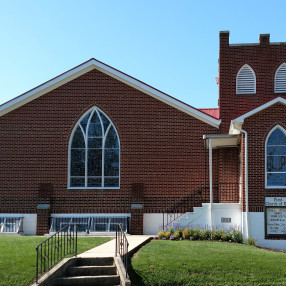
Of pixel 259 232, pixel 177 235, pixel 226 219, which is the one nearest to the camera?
pixel 177 235

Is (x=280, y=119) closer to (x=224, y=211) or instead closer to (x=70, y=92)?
(x=224, y=211)

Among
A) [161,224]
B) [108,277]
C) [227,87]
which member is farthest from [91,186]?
[108,277]

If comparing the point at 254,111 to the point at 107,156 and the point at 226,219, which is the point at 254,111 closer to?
the point at 226,219

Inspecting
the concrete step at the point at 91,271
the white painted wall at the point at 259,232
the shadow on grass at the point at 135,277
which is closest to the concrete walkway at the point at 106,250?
the concrete step at the point at 91,271

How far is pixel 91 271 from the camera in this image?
11484 millimetres

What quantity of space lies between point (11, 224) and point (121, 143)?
5.60 meters

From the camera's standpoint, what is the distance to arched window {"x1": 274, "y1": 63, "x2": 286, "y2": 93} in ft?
71.3

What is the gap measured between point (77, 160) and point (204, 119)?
558 centimetres

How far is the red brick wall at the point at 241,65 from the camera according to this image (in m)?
21.5

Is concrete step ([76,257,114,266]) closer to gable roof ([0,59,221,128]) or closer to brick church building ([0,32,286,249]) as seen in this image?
brick church building ([0,32,286,249])

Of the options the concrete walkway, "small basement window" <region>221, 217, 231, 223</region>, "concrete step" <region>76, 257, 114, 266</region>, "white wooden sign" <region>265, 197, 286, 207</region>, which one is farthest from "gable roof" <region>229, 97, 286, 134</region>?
"concrete step" <region>76, 257, 114, 266</region>

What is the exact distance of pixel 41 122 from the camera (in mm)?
20984

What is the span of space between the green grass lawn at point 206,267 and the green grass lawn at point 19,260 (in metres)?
2.25

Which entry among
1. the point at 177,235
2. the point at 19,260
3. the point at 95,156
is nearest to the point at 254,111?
the point at 177,235
